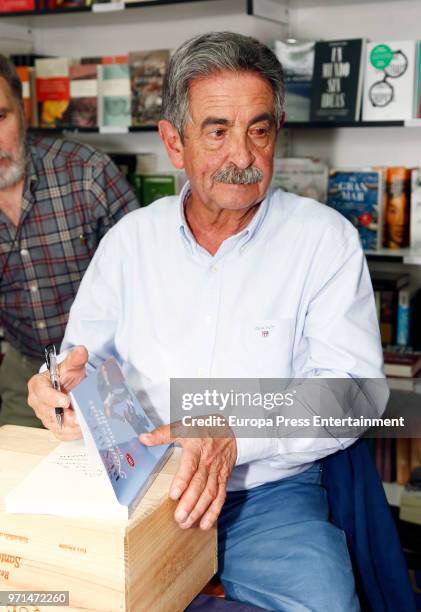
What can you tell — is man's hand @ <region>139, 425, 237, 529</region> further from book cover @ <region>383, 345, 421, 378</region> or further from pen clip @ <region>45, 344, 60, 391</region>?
book cover @ <region>383, 345, 421, 378</region>

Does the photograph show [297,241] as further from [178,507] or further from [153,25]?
[153,25]

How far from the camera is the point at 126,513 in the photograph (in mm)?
1070

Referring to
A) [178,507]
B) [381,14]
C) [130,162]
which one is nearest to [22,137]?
[130,162]

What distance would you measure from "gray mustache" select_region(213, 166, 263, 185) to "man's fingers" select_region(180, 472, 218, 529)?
0.63 m

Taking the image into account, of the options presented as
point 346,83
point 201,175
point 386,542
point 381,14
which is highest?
point 381,14

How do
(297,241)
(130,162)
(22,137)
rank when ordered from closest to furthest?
(297,241), (22,137), (130,162)

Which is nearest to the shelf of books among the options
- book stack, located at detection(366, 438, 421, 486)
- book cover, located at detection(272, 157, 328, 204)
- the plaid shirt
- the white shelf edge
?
book cover, located at detection(272, 157, 328, 204)

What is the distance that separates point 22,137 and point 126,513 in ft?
5.30

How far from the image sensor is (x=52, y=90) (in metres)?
3.26

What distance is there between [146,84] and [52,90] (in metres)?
0.47

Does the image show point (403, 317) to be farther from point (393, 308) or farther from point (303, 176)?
point (303, 176)

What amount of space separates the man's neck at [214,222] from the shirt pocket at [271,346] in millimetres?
239

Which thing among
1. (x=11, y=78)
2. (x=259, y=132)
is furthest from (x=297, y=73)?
(x=259, y=132)

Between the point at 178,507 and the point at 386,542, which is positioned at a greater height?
the point at 178,507
